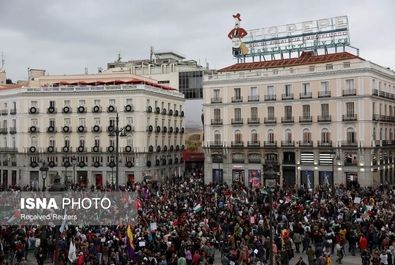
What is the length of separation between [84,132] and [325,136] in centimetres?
2847

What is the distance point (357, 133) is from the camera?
51719mm

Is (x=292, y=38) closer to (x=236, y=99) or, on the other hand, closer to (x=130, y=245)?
(x=236, y=99)

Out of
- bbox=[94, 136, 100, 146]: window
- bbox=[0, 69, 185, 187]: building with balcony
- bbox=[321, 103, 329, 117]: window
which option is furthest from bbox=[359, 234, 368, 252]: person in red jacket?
bbox=[94, 136, 100, 146]: window

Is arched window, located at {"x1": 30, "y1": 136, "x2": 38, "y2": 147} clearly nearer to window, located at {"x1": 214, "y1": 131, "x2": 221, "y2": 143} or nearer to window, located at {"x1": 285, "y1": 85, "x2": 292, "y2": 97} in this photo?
window, located at {"x1": 214, "y1": 131, "x2": 221, "y2": 143}

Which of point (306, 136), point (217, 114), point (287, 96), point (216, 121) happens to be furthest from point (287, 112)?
point (216, 121)

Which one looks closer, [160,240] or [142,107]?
[160,240]

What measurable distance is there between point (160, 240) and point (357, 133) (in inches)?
1311

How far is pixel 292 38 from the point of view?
200ft

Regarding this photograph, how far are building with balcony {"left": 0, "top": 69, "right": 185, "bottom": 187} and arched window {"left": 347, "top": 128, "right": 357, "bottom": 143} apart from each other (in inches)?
910

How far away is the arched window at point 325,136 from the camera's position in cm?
5334

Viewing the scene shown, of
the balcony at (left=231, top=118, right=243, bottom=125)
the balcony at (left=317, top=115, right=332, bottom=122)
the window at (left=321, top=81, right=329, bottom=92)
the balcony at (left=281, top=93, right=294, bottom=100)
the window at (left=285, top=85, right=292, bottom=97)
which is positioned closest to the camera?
the balcony at (left=317, top=115, right=332, bottom=122)

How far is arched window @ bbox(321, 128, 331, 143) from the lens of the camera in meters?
53.3

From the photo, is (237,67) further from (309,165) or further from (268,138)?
(309,165)

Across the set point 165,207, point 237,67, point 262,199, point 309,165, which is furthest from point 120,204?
point 237,67
